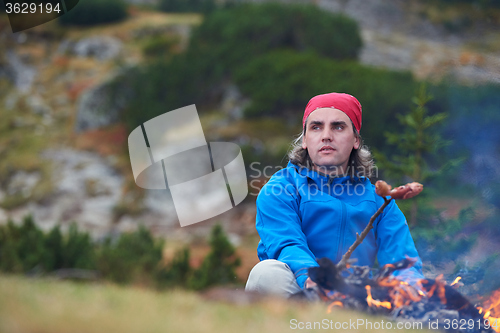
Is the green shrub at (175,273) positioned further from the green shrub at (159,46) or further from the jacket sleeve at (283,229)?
the green shrub at (159,46)

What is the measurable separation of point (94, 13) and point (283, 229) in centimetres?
1580

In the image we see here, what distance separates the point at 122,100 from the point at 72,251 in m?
6.51

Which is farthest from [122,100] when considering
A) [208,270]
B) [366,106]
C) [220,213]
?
[208,270]

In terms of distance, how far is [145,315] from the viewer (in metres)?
1.70

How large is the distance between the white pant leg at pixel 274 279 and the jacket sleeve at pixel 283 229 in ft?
0.12

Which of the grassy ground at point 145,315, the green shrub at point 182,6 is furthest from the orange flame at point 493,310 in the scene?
the green shrub at point 182,6

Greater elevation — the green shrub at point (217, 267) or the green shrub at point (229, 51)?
the green shrub at point (229, 51)

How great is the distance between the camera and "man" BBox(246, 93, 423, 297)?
2.40 m

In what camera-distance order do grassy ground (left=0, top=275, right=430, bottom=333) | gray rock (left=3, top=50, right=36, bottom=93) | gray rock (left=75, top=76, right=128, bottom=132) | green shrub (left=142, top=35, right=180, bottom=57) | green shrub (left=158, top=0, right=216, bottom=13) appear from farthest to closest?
1. green shrub (left=158, top=0, right=216, bottom=13)
2. gray rock (left=3, top=50, right=36, bottom=93)
3. green shrub (left=142, top=35, right=180, bottom=57)
4. gray rock (left=75, top=76, right=128, bottom=132)
5. grassy ground (left=0, top=275, right=430, bottom=333)

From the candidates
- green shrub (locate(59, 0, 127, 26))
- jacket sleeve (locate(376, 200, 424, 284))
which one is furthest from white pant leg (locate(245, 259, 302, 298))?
green shrub (locate(59, 0, 127, 26))

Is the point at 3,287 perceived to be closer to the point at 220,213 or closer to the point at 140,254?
the point at 140,254

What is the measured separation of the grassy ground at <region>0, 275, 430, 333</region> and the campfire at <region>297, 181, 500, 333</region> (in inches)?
4.0

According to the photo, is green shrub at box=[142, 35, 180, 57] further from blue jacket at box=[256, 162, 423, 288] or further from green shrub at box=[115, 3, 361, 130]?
blue jacket at box=[256, 162, 423, 288]

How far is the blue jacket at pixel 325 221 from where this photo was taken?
2.44m
